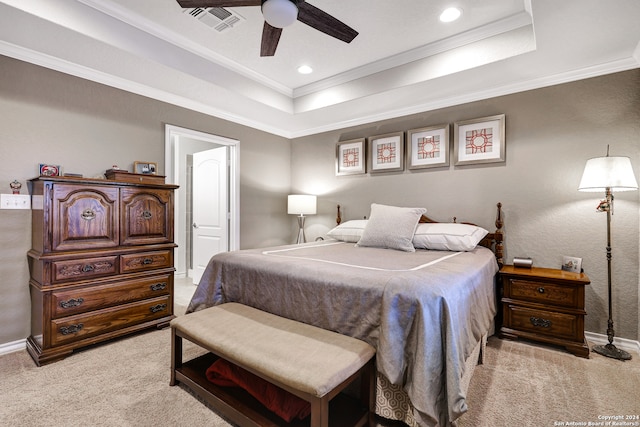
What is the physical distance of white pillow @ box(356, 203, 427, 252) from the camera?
274 cm

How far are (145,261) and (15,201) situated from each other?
3.40ft

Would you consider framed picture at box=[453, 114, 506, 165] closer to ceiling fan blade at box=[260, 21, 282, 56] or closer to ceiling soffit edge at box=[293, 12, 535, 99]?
ceiling soffit edge at box=[293, 12, 535, 99]

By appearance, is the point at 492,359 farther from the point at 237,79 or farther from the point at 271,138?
the point at 271,138

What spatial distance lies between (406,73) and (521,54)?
960mm

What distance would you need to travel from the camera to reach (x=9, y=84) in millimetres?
2287

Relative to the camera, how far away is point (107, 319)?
2.42m

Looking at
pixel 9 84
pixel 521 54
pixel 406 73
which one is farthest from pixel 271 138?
pixel 521 54

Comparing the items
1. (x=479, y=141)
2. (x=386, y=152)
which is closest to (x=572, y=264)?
(x=479, y=141)

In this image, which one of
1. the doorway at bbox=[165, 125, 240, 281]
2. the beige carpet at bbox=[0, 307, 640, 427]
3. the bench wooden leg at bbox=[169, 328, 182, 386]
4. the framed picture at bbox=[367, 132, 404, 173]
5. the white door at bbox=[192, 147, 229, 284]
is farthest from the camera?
the white door at bbox=[192, 147, 229, 284]

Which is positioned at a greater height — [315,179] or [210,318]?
[315,179]

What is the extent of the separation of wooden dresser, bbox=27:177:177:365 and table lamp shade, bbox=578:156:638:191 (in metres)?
3.61

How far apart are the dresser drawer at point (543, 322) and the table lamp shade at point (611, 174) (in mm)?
1034

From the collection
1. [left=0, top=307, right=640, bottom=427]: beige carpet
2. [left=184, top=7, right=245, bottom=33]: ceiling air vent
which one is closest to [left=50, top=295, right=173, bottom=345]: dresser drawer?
[left=0, top=307, right=640, bottom=427]: beige carpet

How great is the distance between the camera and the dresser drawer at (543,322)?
2.30 metres
